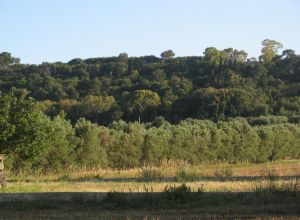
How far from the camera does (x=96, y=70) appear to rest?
385 ft

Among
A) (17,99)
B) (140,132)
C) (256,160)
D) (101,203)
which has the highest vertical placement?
(17,99)

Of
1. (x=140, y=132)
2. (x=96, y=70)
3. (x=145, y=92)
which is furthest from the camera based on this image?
(x=96, y=70)

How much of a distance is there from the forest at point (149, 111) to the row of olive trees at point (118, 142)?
0.07 metres

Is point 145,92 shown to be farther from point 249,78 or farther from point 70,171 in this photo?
point 70,171

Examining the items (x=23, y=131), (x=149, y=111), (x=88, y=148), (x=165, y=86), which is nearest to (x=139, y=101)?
(x=149, y=111)

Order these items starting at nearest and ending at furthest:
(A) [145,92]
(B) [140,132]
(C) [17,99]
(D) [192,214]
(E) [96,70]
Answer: (D) [192,214], (C) [17,99], (B) [140,132], (A) [145,92], (E) [96,70]

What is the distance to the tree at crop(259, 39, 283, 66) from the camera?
127062 millimetres

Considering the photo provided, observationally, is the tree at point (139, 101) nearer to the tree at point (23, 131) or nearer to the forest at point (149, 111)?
the forest at point (149, 111)

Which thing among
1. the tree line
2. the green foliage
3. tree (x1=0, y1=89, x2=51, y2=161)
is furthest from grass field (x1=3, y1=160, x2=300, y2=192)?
the tree line

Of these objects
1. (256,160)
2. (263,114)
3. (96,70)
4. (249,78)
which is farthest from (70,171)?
(96,70)

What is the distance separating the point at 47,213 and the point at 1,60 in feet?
378

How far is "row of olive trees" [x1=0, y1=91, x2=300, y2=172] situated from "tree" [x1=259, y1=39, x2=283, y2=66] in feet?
208

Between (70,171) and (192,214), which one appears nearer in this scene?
(192,214)

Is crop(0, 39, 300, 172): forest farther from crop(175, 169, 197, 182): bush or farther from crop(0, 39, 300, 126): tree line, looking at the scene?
crop(175, 169, 197, 182): bush
